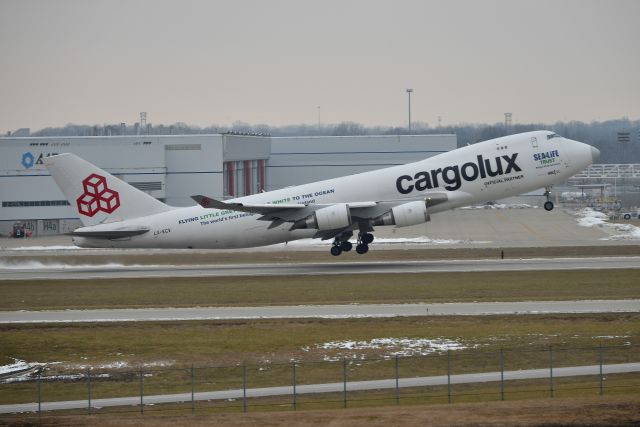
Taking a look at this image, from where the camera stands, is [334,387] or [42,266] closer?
[334,387]

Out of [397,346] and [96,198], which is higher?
[96,198]

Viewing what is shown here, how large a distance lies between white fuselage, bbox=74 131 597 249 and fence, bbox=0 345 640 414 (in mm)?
24785

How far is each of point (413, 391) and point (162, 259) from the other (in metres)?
43.5

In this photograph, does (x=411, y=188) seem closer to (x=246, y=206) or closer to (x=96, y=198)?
(x=246, y=206)

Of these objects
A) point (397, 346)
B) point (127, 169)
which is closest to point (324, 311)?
point (397, 346)

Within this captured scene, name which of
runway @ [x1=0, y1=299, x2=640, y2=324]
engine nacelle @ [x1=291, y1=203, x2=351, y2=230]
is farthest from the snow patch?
runway @ [x1=0, y1=299, x2=640, y2=324]

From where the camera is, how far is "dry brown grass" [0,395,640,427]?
2817 cm

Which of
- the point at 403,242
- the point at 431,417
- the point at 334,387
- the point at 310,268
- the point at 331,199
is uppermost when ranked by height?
the point at 331,199

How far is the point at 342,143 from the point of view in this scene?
438ft

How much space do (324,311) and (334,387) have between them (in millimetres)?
14077

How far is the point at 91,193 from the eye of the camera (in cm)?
6216

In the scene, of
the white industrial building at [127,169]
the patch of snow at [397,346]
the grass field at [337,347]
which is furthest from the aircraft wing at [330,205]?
the white industrial building at [127,169]

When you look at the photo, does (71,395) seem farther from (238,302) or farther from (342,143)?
(342,143)

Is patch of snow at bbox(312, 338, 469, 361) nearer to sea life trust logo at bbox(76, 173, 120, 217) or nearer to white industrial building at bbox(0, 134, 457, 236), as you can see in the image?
sea life trust logo at bbox(76, 173, 120, 217)
